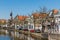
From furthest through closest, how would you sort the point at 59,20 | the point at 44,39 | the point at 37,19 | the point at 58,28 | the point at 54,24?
the point at 37,19, the point at 59,20, the point at 54,24, the point at 58,28, the point at 44,39

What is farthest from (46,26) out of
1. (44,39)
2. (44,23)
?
(44,39)

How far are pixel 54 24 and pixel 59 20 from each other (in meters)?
4.92

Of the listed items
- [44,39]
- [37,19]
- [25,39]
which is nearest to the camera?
[44,39]

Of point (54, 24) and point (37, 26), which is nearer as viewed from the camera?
point (54, 24)

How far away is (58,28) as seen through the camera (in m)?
61.6

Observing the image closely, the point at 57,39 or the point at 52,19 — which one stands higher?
the point at 52,19

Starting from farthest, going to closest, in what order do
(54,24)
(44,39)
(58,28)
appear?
(54,24)
(58,28)
(44,39)

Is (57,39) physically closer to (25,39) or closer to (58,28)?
(25,39)

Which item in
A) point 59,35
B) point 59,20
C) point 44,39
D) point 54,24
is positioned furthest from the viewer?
point 59,20

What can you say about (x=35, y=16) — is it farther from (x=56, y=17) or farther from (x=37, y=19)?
(x=56, y=17)

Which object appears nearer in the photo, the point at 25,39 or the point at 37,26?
the point at 25,39

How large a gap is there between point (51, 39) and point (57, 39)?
117cm

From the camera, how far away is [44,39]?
4947 cm

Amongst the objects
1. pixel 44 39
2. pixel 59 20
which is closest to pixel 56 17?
pixel 59 20
